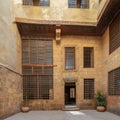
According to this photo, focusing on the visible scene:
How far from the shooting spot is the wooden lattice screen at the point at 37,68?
14.4m

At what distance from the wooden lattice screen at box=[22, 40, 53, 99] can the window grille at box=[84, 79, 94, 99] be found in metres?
2.47

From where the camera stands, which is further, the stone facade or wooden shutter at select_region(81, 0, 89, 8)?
wooden shutter at select_region(81, 0, 89, 8)

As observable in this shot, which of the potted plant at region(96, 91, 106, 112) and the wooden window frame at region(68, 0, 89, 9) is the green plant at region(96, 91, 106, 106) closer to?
the potted plant at region(96, 91, 106, 112)

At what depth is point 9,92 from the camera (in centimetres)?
1118

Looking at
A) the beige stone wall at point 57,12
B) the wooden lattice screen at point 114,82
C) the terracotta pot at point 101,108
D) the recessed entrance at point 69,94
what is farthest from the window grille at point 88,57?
the recessed entrance at point 69,94

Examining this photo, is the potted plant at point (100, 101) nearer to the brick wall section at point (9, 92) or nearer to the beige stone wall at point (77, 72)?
the beige stone wall at point (77, 72)

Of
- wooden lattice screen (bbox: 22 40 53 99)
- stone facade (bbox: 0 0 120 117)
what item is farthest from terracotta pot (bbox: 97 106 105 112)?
wooden lattice screen (bbox: 22 40 53 99)

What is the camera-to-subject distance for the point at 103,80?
46.9 feet

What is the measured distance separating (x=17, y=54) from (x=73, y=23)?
4.31 meters

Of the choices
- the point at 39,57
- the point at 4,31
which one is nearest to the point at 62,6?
the point at 39,57

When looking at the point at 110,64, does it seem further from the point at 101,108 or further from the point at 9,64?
the point at 9,64

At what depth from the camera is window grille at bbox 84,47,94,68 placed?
15.0 meters

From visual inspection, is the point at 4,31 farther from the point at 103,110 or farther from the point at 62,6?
the point at 103,110

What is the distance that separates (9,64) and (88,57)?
6.29 metres
